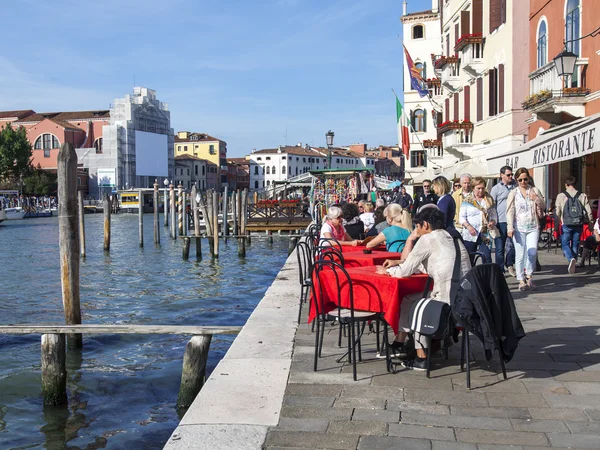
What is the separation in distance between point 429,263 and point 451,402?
3.39 feet

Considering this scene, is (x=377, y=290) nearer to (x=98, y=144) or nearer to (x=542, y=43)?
(x=542, y=43)

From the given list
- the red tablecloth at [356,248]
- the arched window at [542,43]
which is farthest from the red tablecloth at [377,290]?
the arched window at [542,43]

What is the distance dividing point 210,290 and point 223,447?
42.4ft

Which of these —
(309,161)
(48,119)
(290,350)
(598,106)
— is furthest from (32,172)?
(290,350)

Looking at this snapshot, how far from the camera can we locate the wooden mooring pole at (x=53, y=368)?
22.1ft

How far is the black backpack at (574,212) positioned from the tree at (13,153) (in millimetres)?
68231

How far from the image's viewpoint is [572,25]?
576 inches

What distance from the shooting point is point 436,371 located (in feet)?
16.3

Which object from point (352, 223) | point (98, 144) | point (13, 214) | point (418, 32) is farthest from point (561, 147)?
point (98, 144)

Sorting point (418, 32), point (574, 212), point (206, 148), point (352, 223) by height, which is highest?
point (418, 32)

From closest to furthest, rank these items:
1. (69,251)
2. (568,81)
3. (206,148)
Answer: (69,251)
(568,81)
(206,148)

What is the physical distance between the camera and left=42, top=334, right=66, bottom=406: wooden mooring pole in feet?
22.1

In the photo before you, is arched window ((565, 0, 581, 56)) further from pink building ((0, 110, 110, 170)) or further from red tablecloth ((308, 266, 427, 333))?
pink building ((0, 110, 110, 170))

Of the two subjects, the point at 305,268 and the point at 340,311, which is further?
the point at 305,268
